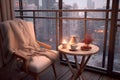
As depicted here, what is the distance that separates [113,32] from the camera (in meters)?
2.29

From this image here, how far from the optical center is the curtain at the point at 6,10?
267cm

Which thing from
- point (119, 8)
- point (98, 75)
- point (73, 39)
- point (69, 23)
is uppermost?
point (119, 8)

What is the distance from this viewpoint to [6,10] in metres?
2.74

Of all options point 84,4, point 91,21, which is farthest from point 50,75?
point 84,4

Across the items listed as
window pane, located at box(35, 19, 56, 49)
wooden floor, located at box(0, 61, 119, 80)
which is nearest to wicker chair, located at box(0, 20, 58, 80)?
wooden floor, located at box(0, 61, 119, 80)

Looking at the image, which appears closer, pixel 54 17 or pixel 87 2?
pixel 87 2

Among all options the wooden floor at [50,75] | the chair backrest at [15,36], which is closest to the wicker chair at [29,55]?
the chair backrest at [15,36]

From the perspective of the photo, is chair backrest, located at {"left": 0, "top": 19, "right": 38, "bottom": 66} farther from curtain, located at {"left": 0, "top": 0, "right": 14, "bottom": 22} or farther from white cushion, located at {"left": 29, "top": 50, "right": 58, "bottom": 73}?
curtain, located at {"left": 0, "top": 0, "right": 14, "bottom": 22}

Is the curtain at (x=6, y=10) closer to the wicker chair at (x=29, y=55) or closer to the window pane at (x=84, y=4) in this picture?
the wicker chair at (x=29, y=55)

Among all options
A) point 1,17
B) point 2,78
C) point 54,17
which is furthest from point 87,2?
point 2,78

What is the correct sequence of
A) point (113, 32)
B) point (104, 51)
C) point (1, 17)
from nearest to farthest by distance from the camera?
point (113, 32) → point (104, 51) → point (1, 17)

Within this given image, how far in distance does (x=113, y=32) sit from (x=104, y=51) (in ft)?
1.26

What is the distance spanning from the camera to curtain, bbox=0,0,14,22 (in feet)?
8.77

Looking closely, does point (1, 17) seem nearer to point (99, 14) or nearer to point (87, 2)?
point (87, 2)
